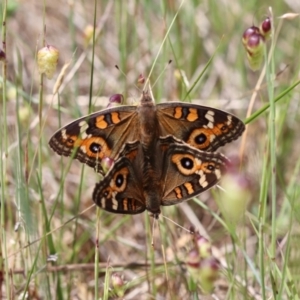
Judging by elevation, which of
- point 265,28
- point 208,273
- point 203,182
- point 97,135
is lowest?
point 208,273

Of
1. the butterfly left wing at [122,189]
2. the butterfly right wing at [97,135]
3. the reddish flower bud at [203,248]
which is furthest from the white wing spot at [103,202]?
the reddish flower bud at [203,248]

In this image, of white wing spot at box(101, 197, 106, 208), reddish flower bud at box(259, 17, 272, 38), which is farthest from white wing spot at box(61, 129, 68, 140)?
reddish flower bud at box(259, 17, 272, 38)

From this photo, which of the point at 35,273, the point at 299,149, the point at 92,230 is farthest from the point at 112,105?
the point at 299,149

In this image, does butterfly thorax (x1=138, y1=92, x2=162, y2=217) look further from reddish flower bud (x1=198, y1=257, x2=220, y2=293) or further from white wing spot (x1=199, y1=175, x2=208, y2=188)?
reddish flower bud (x1=198, y1=257, x2=220, y2=293)

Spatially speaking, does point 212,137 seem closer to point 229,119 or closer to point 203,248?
point 229,119

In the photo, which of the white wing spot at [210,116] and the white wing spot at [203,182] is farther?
the white wing spot at [210,116]

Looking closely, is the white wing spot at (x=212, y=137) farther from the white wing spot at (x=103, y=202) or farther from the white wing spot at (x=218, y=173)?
the white wing spot at (x=103, y=202)

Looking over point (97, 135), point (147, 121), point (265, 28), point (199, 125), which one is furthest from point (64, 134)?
point (265, 28)
